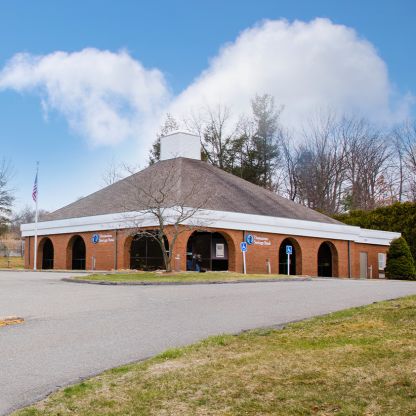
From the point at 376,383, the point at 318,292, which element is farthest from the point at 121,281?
the point at 376,383

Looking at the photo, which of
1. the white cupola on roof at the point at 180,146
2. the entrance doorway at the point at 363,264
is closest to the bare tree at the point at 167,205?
the white cupola on roof at the point at 180,146

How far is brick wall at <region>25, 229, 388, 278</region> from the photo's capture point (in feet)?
109

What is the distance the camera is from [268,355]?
780 centimetres

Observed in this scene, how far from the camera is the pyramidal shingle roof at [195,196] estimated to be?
3553cm

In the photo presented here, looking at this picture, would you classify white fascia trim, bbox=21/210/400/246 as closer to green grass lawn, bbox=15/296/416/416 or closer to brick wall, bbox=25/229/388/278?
brick wall, bbox=25/229/388/278

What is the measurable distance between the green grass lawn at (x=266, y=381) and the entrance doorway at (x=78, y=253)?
3165 centimetres

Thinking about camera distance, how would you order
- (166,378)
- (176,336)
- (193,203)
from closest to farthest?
(166,378) → (176,336) → (193,203)

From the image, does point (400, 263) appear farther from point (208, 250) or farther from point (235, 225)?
point (208, 250)

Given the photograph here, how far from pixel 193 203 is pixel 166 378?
86.5 ft

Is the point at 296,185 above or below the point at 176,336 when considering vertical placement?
above

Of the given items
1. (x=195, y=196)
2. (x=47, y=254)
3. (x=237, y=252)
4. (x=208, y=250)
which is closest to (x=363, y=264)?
(x=237, y=252)

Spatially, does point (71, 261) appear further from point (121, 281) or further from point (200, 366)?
point (200, 366)

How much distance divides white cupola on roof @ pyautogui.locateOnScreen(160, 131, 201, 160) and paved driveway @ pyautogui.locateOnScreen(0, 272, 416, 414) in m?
24.7

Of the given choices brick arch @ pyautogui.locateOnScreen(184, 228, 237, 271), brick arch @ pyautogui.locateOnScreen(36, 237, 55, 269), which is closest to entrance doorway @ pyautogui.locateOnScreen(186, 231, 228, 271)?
brick arch @ pyautogui.locateOnScreen(184, 228, 237, 271)
